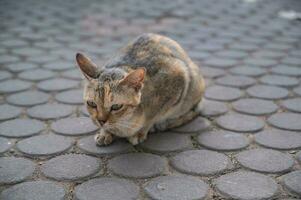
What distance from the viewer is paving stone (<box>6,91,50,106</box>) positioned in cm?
422

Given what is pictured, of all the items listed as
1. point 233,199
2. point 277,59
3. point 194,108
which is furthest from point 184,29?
point 233,199

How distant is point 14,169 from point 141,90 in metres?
1.09

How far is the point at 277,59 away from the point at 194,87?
2214mm

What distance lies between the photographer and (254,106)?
4141 millimetres

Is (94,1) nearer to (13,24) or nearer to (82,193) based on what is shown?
(13,24)

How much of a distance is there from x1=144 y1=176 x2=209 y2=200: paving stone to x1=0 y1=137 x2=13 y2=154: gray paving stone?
1204mm

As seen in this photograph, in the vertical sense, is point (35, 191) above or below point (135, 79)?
below

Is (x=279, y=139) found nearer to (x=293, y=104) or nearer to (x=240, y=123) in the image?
(x=240, y=123)

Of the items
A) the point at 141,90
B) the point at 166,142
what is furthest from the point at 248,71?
the point at 141,90

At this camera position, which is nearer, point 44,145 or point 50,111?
point 44,145

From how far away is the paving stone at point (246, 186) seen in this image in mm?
2737

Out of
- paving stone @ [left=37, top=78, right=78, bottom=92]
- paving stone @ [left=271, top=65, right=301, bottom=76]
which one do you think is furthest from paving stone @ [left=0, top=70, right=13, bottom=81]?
paving stone @ [left=271, top=65, right=301, bottom=76]

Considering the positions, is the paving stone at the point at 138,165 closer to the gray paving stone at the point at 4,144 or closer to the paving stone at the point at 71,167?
the paving stone at the point at 71,167

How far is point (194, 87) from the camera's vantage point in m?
3.81
